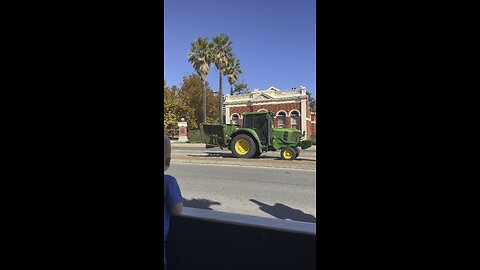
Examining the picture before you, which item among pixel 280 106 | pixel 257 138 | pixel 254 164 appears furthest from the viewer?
pixel 280 106

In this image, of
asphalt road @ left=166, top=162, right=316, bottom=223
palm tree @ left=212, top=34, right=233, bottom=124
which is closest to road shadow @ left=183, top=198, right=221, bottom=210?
asphalt road @ left=166, top=162, right=316, bottom=223

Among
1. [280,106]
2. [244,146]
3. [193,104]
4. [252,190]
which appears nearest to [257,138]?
[244,146]

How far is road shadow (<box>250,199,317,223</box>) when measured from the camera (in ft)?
13.9

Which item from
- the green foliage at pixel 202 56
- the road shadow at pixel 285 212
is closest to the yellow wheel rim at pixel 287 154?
the road shadow at pixel 285 212

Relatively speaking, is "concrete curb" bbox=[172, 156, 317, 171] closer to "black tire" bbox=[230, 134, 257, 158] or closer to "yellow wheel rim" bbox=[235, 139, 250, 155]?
"black tire" bbox=[230, 134, 257, 158]

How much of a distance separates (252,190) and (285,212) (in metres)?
1.63

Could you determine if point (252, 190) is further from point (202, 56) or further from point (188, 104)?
point (188, 104)

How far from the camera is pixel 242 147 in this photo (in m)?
10.9

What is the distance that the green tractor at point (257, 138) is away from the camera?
34.7 feet

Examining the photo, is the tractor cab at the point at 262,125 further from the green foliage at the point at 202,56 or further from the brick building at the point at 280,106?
the green foliage at the point at 202,56

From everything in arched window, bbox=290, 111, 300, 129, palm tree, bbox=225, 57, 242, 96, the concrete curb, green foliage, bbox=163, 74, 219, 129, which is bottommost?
the concrete curb
